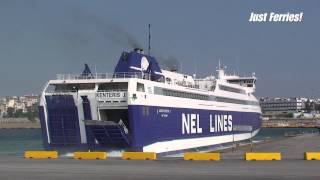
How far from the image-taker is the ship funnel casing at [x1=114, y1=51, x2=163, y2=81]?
49.3 metres

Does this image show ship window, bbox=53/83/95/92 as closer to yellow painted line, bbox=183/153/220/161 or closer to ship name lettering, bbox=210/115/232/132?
yellow painted line, bbox=183/153/220/161

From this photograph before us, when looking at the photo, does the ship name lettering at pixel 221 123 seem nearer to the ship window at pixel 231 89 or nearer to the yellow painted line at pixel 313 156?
the ship window at pixel 231 89

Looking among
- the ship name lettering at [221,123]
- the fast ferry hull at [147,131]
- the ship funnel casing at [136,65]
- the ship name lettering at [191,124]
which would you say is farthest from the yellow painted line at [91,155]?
the ship name lettering at [221,123]

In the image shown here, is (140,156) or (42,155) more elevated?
(140,156)

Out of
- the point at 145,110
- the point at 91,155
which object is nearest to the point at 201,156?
the point at 145,110

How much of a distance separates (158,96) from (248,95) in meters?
40.8

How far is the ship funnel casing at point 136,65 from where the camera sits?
49.3 metres

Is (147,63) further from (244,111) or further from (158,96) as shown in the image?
(244,111)

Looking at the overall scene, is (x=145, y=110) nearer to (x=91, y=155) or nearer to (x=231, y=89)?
(x=91, y=155)

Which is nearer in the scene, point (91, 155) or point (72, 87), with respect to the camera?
point (91, 155)

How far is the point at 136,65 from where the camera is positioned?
50375mm

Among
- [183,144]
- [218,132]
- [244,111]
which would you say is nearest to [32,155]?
[183,144]

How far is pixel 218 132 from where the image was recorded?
6656cm

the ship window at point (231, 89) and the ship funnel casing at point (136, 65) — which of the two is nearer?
the ship funnel casing at point (136, 65)
